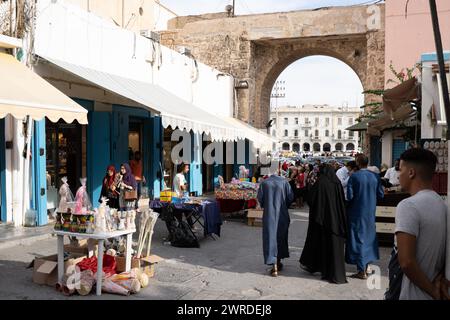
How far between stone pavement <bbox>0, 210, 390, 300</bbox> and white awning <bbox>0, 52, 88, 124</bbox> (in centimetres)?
206

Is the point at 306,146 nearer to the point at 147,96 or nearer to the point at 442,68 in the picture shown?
A: the point at 147,96

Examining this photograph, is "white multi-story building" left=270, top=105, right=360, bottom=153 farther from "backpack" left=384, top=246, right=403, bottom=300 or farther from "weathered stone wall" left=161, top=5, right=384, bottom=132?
"backpack" left=384, top=246, right=403, bottom=300

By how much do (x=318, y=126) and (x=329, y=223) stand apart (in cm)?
9226

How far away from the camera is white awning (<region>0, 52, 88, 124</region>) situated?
607 centimetres

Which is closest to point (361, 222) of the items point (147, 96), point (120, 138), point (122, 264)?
point (122, 264)

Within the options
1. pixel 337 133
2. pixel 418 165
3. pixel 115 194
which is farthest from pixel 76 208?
pixel 337 133

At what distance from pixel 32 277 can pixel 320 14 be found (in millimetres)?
17284

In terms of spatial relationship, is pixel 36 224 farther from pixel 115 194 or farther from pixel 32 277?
pixel 32 277

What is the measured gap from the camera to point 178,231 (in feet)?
26.2

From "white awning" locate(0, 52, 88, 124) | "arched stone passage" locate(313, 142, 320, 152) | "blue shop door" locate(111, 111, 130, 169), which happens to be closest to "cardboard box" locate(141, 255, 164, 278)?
"white awning" locate(0, 52, 88, 124)

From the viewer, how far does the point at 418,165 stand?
8.33ft

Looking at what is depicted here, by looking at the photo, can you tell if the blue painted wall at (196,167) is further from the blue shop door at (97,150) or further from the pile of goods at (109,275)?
the pile of goods at (109,275)

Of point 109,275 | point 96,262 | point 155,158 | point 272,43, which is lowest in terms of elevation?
point 109,275

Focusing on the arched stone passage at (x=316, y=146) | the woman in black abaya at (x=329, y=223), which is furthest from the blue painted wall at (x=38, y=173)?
the arched stone passage at (x=316, y=146)
